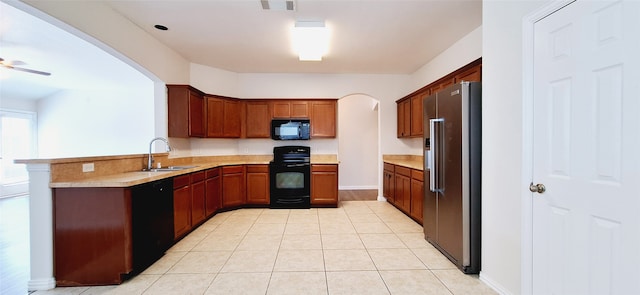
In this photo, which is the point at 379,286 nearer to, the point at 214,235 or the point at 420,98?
the point at 214,235

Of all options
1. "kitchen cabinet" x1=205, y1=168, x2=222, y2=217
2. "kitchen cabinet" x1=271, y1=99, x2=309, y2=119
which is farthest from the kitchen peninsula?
"kitchen cabinet" x1=271, y1=99, x2=309, y2=119

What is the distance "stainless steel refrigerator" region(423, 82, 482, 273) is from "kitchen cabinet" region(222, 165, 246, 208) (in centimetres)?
328

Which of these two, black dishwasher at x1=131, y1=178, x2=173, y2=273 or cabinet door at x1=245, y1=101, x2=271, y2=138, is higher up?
cabinet door at x1=245, y1=101, x2=271, y2=138

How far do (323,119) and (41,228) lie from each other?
398 centimetres

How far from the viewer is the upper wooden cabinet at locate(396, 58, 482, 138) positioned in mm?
Result: 2793

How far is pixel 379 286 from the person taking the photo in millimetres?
2115

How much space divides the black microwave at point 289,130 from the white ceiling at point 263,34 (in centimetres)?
109

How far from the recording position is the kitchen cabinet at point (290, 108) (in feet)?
16.3

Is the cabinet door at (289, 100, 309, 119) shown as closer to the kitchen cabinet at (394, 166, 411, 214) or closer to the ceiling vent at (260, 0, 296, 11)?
the kitchen cabinet at (394, 166, 411, 214)

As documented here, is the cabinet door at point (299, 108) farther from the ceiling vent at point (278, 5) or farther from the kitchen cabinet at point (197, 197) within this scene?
the ceiling vent at point (278, 5)

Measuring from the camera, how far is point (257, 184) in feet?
15.2
